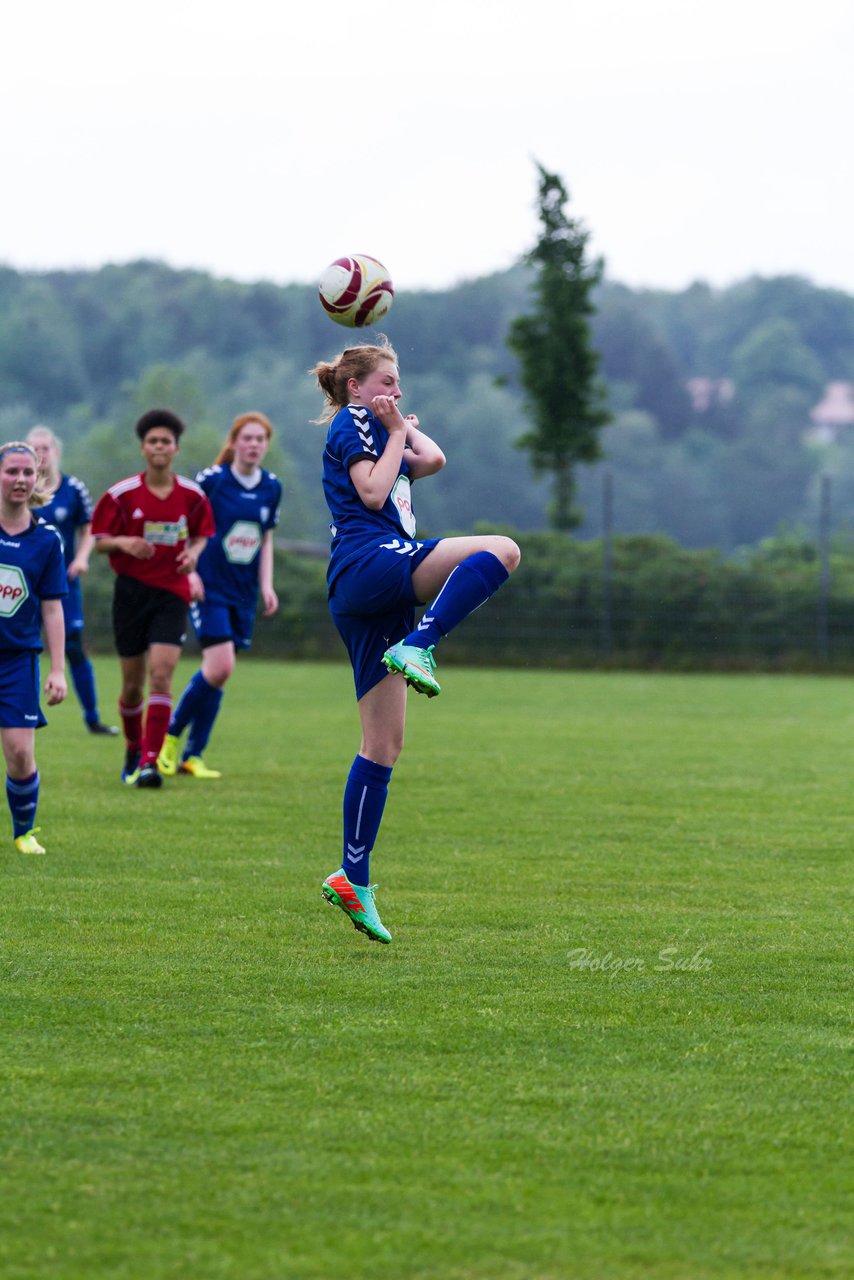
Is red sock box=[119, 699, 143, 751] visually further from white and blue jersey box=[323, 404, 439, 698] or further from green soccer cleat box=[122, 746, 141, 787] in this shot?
white and blue jersey box=[323, 404, 439, 698]

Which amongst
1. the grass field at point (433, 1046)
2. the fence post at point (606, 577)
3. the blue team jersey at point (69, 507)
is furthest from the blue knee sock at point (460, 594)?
the fence post at point (606, 577)

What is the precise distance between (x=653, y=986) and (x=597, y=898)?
156 cm

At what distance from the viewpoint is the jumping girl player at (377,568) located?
548 cm

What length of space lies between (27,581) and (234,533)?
11.8ft

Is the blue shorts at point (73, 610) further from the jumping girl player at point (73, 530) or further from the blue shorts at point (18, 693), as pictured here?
the blue shorts at point (18, 693)

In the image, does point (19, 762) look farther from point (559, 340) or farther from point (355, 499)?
point (559, 340)

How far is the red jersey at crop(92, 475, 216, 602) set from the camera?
10070 millimetres

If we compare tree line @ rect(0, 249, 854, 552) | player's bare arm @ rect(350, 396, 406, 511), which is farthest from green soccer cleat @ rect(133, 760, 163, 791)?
tree line @ rect(0, 249, 854, 552)

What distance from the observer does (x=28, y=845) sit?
753cm

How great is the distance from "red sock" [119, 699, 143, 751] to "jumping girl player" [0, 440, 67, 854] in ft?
9.31

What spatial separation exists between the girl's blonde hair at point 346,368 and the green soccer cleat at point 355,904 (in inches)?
65.1

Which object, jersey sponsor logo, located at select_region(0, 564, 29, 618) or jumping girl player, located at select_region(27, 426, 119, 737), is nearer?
jersey sponsor logo, located at select_region(0, 564, 29, 618)

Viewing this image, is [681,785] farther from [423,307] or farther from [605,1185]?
[423,307]

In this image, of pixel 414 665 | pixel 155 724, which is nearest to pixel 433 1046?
pixel 414 665
